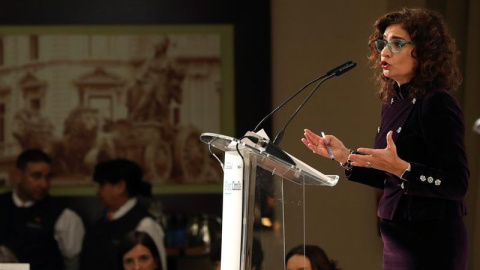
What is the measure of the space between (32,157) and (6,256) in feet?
2.06

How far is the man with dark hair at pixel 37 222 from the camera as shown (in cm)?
457

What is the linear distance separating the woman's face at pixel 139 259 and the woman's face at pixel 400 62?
7.43 ft

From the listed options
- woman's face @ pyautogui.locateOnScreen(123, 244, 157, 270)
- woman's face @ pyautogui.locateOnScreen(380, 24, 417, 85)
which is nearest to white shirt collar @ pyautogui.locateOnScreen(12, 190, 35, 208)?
woman's face @ pyautogui.locateOnScreen(123, 244, 157, 270)

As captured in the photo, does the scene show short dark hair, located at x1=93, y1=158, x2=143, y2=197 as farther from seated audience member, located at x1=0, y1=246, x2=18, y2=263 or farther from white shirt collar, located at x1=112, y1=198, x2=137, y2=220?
seated audience member, located at x1=0, y1=246, x2=18, y2=263

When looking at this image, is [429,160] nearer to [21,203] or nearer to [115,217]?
[115,217]

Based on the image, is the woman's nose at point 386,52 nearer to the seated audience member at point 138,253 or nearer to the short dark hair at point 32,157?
the seated audience member at point 138,253

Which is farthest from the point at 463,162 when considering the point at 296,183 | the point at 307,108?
the point at 307,108

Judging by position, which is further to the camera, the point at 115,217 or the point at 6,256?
the point at 115,217

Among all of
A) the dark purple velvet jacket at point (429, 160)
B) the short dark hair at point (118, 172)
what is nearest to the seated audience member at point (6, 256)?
the short dark hair at point (118, 172)

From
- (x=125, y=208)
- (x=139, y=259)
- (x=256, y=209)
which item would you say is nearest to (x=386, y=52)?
(x=256, y=209)

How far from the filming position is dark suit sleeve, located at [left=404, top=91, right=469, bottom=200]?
2.10 m

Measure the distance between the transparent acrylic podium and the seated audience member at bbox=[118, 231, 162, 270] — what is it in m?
2.16

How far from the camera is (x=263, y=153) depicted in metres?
2.04

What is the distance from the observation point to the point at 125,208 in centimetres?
460
